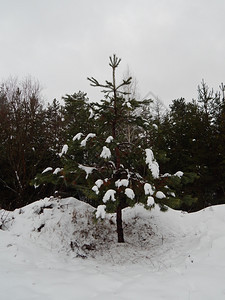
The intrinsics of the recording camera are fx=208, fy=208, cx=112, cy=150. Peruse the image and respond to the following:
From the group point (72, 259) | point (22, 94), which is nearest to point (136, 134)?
point (22, 94)

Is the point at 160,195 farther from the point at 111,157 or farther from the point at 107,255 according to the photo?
the point at 107,255

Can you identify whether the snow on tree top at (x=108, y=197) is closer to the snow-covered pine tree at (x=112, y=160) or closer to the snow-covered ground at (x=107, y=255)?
the snow-covered pine tree at (x=112, y=160)

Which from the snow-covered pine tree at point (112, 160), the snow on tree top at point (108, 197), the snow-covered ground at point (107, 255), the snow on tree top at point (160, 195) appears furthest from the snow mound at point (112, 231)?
the snow on tree top at point (160, 195)

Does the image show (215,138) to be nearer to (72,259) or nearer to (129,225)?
(129,225)

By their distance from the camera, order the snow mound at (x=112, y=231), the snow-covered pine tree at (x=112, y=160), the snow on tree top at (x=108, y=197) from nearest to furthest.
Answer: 1. the snow on tree top at (x=108, y=197)
2. the snow-covered pine tree at (x=112, y=160)
3. the snow mound at (x=112, y=231)

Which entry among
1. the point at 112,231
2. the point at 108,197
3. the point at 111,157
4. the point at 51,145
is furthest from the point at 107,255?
the point at 51,145

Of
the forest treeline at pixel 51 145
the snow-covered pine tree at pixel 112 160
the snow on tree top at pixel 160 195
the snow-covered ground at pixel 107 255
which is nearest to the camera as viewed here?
the snow-covered ground at pixel 107 255

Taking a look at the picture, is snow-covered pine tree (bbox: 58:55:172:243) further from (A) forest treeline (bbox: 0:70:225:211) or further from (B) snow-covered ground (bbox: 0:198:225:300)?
(A) forest treeline (bbox: 0:70:225:211)

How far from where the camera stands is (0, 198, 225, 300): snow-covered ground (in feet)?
10.4

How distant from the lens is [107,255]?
5680 mm

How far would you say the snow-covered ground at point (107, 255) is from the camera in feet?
10.4

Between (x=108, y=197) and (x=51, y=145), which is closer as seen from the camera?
(x=108, y=197)

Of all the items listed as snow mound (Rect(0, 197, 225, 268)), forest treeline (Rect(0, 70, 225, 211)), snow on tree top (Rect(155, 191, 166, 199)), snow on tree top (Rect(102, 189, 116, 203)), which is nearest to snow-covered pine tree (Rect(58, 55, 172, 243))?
snow on tree top (Rect(155, 191, 166, 199))

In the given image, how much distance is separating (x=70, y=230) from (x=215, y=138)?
1049 cm
